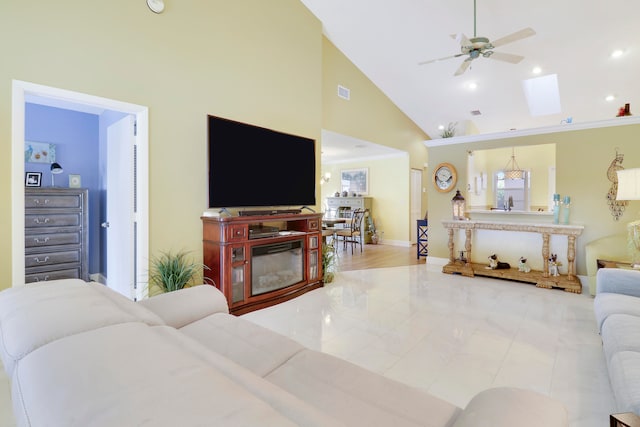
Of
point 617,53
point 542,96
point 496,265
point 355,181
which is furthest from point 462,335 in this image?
point 355,181

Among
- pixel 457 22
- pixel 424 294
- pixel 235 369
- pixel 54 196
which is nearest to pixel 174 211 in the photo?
pixel 54 196

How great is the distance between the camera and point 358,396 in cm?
115

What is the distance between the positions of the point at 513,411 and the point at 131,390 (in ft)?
2.81

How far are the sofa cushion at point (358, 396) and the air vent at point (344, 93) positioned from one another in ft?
17.1

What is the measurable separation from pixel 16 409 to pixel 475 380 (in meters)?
2.30

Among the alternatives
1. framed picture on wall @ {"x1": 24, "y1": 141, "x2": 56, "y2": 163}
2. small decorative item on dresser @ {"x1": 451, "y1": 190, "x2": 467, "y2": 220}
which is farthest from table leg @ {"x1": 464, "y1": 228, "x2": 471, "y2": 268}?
framed picture on wall @ {"x1": 24, "y1": 141, "x2": 56, "y2": 163}

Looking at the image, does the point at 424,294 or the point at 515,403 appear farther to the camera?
the point at 424,294

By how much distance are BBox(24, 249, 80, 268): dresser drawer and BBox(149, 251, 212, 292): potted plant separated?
1.59 metres

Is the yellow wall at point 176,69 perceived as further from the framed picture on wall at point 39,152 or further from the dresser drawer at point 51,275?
the framed picture on wall at point 39,152

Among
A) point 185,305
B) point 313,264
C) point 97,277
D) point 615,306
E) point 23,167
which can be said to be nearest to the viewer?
point 185,305

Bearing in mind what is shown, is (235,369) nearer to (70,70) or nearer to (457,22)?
(70,70)

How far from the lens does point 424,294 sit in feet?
13.2

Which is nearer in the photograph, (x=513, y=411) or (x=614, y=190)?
(x=513, y=411)

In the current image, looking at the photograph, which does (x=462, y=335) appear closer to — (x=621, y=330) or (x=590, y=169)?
(x=621, y=330)
